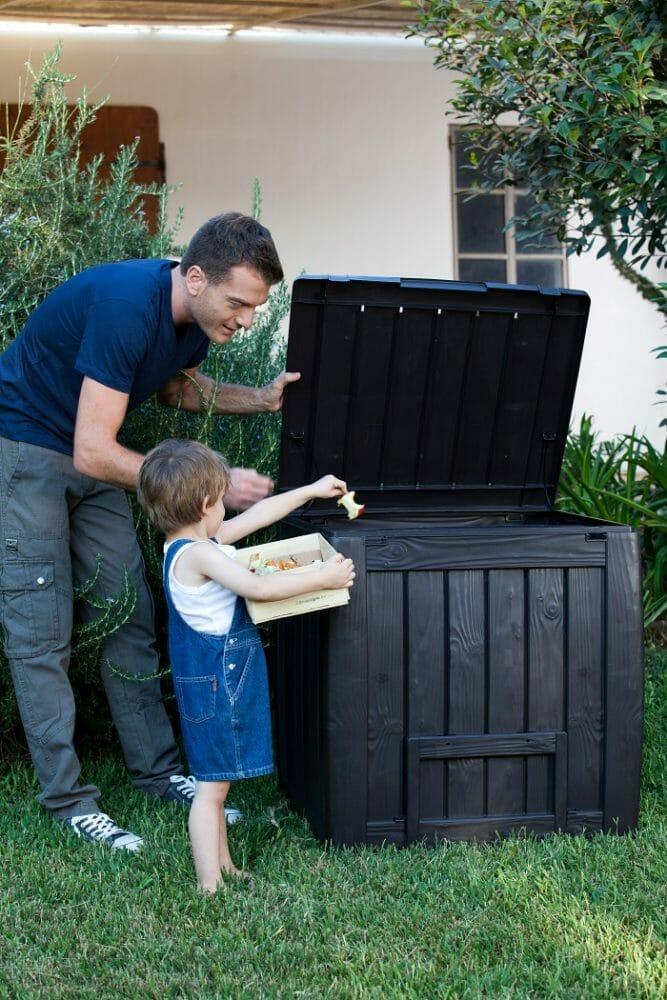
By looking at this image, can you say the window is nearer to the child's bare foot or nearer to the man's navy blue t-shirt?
the man's navy blue t-shirt

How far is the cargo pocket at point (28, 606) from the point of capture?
3.35m

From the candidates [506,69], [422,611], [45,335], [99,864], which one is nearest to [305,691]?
[422,611]

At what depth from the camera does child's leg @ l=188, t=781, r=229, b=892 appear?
282 cm

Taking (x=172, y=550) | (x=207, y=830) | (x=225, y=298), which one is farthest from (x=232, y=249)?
(x=207, y=830)

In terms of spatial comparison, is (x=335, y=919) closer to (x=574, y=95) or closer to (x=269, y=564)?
(x=269, y=564)

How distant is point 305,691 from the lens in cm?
326

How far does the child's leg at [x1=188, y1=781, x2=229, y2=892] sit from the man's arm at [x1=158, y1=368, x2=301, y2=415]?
3.88 ft

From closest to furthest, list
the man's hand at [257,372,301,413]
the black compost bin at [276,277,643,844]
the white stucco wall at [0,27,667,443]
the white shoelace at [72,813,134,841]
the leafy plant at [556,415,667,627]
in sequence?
the black compost bin at [276,277,643,844], the white shoelace at [72,813,134,841], the man's hand at [257,372,301,413], the leafy plant at [556,415,667,627], the white stucco wall at [0,27,667,443]

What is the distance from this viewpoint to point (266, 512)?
3.05 meters

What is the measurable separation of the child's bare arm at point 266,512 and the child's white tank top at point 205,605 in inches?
6.5

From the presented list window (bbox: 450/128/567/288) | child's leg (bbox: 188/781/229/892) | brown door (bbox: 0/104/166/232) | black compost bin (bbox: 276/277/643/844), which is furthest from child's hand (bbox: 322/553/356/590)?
window (bbox: 450/128/567/288)

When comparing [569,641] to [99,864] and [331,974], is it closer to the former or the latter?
[331,974]

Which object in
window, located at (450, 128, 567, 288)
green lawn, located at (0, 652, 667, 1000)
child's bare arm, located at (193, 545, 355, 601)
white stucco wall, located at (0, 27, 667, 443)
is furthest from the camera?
window, located at (450, 128, 567, 288)

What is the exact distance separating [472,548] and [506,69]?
1.95 metres
